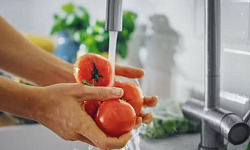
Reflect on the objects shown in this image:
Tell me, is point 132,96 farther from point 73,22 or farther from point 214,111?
point 73,22

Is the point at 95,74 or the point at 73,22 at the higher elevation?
the point at 73,22

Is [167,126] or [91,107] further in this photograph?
[167,126]

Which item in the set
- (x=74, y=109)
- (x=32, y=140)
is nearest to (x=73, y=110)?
(x=74, y=109)

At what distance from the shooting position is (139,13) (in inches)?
53.0

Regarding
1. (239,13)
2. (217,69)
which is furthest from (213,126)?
(239,13)

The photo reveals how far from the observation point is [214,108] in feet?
2.16

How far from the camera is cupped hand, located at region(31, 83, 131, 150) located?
487 mm

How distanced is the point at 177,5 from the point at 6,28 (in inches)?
21.2

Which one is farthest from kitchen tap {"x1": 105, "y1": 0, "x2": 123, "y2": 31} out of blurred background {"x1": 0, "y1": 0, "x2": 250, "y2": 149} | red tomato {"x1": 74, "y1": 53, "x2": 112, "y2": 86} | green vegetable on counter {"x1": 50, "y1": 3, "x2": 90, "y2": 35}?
green vegetable on counter {"x1": 50, "y1": 3, "x2": 90, "y2": 35}

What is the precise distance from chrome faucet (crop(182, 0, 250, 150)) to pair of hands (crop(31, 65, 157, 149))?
214 mm

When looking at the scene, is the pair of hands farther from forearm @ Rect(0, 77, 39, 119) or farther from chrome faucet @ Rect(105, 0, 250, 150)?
chrome faucet @ Rect(105, 0, 250, 150)

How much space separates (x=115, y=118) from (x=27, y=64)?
0.33 m

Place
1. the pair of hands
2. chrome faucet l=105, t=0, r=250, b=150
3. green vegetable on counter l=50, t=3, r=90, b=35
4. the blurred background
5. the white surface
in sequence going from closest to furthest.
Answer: the pair of hands < chrome faucet l=105, t=0, r=250, b=150 < the blurred background < the white surface < green vegetable on counter l=50, t=3, r=90, b=35

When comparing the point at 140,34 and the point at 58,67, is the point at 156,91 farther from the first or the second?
the point at 58,67
